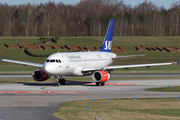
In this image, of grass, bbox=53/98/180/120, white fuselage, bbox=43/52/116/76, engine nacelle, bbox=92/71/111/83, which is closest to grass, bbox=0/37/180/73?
white fuselage, bbox=43/52/116/76

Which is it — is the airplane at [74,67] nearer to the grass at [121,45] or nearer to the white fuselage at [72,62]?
the white fuselage at [72,62]

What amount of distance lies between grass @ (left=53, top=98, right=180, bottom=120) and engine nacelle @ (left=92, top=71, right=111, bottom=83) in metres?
14.3

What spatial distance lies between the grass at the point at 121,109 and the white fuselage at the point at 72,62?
14021 millimetres

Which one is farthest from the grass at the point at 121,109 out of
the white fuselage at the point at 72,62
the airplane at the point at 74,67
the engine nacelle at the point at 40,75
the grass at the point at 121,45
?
the grass at the point at 121,45

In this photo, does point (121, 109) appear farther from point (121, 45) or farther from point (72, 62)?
point (121, 45)

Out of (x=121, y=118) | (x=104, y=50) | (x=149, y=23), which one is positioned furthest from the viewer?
(x=149, y=23)

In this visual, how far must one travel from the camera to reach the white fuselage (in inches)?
1622

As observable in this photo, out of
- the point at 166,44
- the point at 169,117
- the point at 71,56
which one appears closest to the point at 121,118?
the point at 169,117

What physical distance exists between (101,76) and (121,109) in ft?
63.0

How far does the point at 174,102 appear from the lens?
27.1 metres

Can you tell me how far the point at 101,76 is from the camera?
141 ft

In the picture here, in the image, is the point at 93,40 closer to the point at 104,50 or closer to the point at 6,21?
the point at 6,21

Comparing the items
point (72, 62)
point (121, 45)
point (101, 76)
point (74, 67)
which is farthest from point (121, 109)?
point (121, 45)

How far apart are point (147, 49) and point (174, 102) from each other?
88.2 metres
